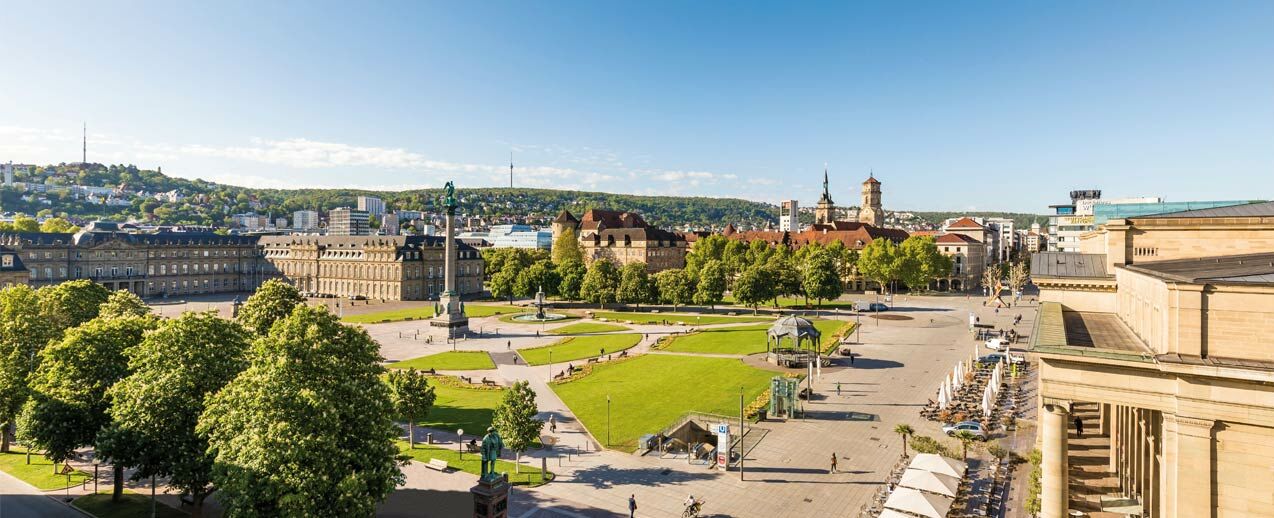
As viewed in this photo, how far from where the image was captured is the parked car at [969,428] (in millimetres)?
39850

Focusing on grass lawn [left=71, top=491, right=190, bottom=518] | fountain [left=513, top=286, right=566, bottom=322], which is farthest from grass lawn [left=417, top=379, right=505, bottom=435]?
fountain [left=513, top=286, right=566, bottom=322]

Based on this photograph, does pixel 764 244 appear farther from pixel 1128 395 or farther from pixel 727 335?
pixel 1128 395

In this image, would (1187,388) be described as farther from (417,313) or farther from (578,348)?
(417,313)

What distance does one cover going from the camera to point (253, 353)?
2931cm

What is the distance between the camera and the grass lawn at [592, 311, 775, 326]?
92.6 m

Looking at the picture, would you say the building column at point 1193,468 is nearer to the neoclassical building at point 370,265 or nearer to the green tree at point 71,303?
the green tree at point 71,303

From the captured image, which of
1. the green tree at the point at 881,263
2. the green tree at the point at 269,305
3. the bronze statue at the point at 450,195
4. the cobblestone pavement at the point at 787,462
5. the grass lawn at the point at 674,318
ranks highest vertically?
the bronze statue at the point at 450,195

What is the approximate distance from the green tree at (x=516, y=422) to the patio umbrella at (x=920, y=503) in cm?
1833

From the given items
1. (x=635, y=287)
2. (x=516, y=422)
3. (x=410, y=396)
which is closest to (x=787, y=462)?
(x=516, y=422)

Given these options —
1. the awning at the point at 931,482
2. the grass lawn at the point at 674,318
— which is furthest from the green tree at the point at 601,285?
the awning at the point at 931,482

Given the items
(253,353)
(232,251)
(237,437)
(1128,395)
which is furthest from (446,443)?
(232,251)

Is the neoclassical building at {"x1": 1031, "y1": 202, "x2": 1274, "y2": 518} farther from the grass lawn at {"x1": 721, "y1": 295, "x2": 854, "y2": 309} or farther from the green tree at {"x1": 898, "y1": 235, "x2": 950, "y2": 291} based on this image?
the green tree at {"x1": 898, "y1": 235, "x2": 950, "y2": 291}

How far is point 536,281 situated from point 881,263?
67975mm

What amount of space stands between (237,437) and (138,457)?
Result: 8986 mm
